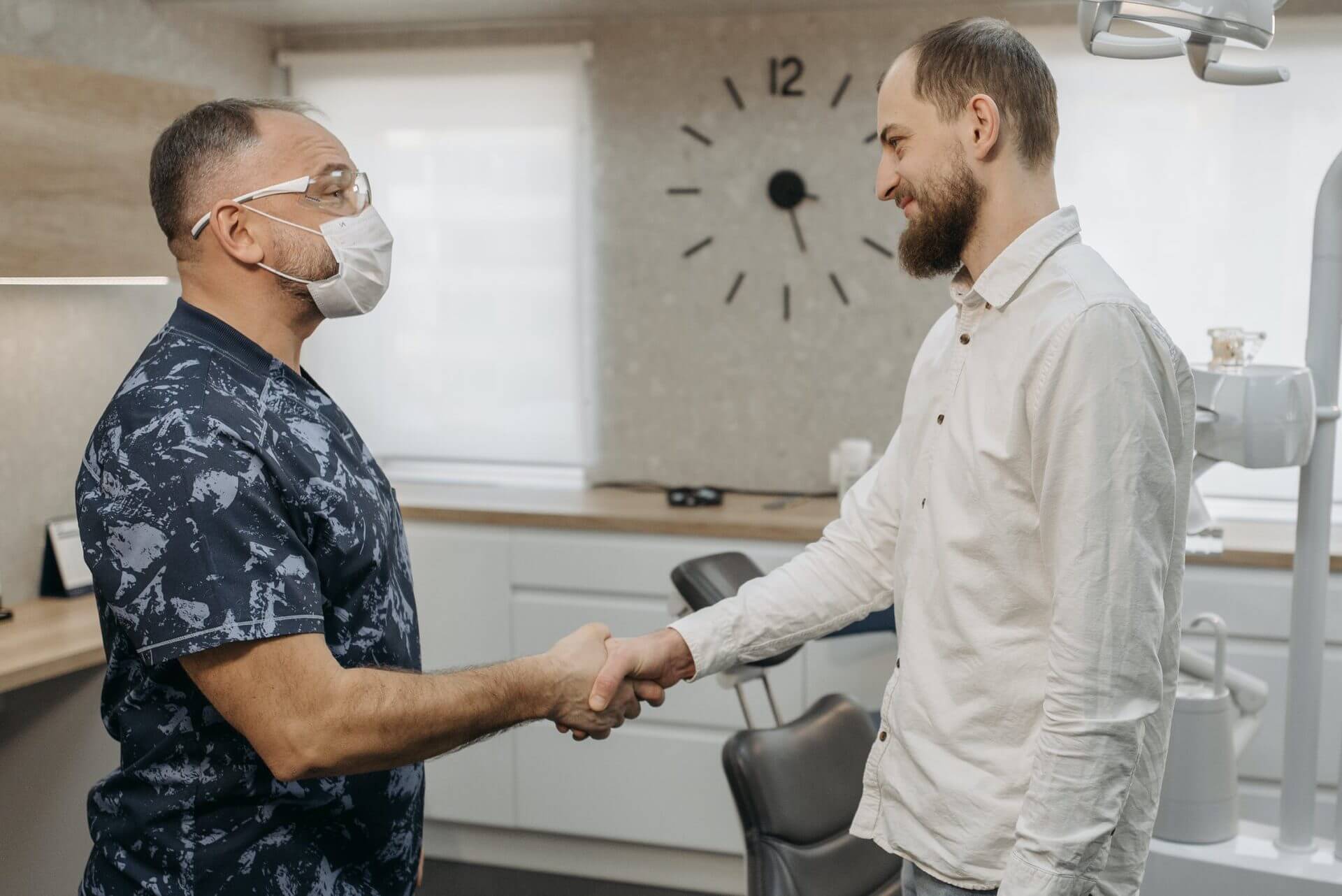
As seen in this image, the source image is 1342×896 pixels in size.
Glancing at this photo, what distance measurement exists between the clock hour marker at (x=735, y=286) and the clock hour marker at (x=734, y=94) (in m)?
0.48

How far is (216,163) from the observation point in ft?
4.97

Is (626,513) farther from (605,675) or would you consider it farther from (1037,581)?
(1037,581)

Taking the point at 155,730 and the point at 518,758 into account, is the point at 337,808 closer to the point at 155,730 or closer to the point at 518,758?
the point at 155,730

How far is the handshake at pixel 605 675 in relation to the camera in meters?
1.68

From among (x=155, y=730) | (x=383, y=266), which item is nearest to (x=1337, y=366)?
(x=383, y=266)

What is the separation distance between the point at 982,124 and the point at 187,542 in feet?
3.17

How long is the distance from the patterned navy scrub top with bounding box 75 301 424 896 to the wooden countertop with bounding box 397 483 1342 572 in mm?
1552

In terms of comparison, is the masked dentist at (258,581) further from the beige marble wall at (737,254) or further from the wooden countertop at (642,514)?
the beige marble wall at (737,254)

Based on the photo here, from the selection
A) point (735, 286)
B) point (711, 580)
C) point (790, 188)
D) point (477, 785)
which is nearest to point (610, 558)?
point (477, 785)

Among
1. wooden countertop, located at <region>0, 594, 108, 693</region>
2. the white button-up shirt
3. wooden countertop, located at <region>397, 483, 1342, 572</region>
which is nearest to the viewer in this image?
the white button-up shirt

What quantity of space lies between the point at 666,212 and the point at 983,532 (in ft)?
8.09

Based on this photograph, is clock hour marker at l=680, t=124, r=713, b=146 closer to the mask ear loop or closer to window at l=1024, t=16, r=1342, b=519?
window at l=1024, t=16, r=1342, b=519

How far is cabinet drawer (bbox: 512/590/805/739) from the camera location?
9.98 feet

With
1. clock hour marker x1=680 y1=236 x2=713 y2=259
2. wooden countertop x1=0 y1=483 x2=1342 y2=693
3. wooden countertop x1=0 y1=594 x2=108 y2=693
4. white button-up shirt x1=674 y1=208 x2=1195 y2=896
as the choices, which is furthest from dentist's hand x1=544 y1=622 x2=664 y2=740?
clock hour marker x1=680 y1=236 x2=713 y2=259
